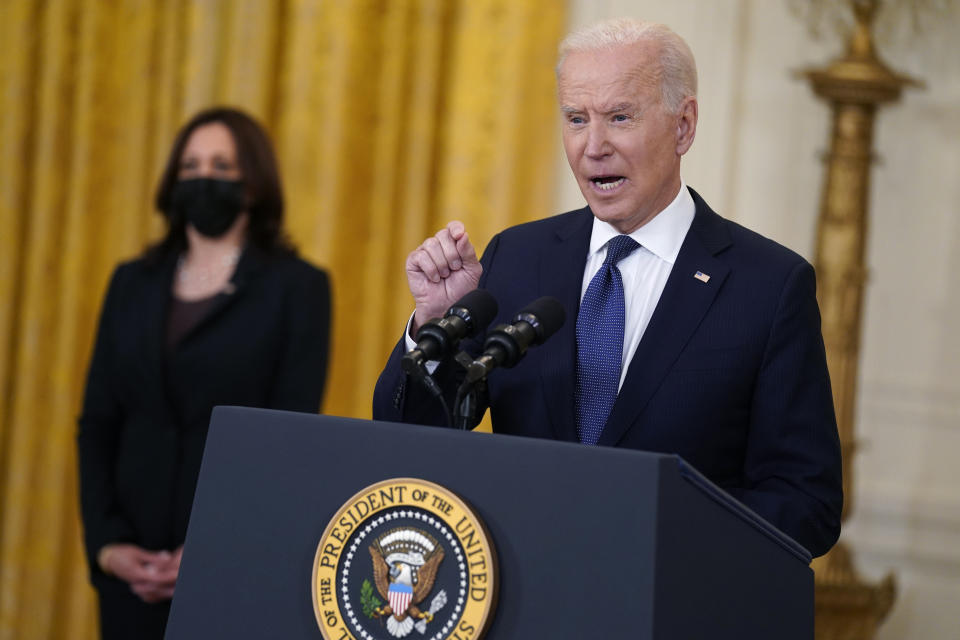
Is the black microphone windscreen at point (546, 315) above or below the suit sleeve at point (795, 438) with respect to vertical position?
above

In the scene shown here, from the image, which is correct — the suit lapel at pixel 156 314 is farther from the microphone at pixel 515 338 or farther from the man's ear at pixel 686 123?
the microphone at pixel 515 338

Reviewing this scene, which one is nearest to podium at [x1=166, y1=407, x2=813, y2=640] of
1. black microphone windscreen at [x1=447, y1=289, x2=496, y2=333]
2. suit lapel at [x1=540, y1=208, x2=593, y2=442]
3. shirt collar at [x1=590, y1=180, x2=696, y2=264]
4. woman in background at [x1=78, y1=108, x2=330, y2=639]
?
black microphone windscreen at [x1=447, y1=289, x2=496, y2=333]

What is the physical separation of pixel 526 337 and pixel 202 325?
2.05 meters

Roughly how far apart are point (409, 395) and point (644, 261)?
0.52 m

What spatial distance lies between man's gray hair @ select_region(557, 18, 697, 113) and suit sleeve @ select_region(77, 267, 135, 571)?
1973 millimetres

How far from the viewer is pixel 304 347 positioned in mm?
3514

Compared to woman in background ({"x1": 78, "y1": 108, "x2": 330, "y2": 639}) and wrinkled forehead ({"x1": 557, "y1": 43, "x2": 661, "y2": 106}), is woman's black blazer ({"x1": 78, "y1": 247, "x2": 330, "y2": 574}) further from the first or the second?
wrinkled forehead ({"x1": 557, "y1": 43, "x2": 661, "y2": 106})

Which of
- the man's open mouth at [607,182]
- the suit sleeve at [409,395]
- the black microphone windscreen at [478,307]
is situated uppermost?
the man's open mouth at [607,182]

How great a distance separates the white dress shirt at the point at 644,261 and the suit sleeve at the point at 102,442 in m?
1.84

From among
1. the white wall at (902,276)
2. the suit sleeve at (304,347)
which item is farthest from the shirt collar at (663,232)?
the white wall at (902,276)

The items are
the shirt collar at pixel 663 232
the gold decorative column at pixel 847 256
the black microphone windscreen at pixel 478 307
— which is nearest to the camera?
the black microphone windscreen at pixel 478 307

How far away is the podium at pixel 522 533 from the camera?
1376 millimetres

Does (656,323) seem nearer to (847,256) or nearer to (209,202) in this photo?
(209,202)

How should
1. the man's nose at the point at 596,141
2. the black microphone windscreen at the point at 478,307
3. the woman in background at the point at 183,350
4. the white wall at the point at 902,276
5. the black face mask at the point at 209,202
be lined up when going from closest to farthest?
the black microphone windscreen at the point at 478,307 < the man's nose at the point at 596,141 < the woman in background at the point at 183,350 < the black face mask at the point at 209,202 < the white wall at the point at 902,276
